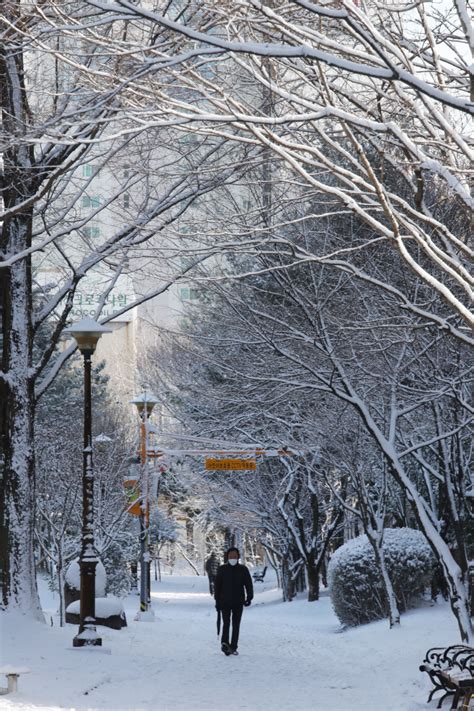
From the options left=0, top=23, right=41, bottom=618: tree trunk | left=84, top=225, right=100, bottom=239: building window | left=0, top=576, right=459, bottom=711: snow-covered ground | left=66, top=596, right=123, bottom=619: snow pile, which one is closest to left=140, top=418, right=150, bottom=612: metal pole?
left=0, top=576, right=459, bottom=711: snow-covered ground

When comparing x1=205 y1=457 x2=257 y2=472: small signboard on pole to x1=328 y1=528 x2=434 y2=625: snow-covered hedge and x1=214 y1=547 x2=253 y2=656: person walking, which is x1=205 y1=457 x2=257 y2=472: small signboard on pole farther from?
x1=214 y1=547 x2=253 y2=656: person walking

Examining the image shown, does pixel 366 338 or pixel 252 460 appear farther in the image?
pixel 252 460

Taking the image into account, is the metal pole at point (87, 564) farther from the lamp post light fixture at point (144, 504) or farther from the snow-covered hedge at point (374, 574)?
the lamp post light fixture at point (144, 504)

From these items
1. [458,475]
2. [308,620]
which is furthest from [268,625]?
[458,475]

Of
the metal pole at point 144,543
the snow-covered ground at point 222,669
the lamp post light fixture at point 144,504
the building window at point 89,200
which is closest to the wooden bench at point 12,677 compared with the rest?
the snow-covered ground at point 222,669

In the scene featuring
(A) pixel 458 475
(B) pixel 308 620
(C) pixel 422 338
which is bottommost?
(B) pixel 308 620

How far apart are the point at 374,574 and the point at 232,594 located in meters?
7.79

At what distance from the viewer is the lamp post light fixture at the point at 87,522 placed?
15.1 meters

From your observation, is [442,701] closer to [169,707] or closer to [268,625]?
[169,707]

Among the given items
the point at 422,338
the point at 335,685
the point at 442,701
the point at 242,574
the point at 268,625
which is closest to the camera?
the point at 442,701

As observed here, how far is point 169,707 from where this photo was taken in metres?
10.4

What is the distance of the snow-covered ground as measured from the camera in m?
10.8

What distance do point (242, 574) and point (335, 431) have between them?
5.37m

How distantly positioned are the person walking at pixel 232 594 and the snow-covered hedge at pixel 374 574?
7154 mm
